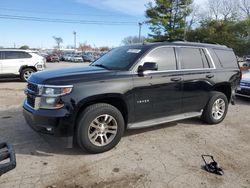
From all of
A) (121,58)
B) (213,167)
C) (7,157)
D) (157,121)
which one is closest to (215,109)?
(157,121)

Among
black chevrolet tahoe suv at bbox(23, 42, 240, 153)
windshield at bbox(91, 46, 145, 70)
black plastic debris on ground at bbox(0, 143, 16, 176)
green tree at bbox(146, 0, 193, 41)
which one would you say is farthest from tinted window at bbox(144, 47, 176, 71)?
green tree at bbox(146, 0, 193, 41)

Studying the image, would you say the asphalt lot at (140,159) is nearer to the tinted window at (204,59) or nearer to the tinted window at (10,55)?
the tinted window at (204,59)

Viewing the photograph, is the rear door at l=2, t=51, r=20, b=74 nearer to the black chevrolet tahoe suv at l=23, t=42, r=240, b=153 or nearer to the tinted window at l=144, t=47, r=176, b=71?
the black chevrolet tahoe suv at l=23, t=42, r=240, b=153

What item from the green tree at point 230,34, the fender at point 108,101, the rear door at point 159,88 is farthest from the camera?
the green tree at point 230,34

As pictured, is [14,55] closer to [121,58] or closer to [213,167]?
[121,58]

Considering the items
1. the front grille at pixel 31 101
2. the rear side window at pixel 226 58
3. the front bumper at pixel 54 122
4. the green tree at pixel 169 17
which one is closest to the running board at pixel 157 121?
the front bumper at pixel 54 122

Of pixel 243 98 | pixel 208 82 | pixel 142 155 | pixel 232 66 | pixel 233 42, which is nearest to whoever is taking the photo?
pixel 142 155

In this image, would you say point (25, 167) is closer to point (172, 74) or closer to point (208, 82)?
point (172, 74)

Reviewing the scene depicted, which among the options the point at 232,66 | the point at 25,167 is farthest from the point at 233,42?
the point at 25,167

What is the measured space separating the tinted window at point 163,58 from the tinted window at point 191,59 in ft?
0.90

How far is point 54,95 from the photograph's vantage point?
366 centimetres

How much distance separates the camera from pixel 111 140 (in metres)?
4.15

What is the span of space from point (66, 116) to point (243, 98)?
769 cm

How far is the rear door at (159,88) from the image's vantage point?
4.36 metres
